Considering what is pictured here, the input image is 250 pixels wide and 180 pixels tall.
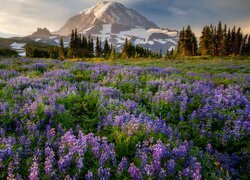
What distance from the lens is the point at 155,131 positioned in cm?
516

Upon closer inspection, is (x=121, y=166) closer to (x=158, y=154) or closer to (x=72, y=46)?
(x=158, y=154)

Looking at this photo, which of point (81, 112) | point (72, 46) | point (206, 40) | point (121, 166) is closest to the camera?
point (121, 166)

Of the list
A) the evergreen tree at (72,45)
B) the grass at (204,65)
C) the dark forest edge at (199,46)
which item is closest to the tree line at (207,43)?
the dark forest edge at (199,46)

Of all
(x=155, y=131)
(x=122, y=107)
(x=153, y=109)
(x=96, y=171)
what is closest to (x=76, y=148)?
(x=96, y=171)

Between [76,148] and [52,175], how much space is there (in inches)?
24.4

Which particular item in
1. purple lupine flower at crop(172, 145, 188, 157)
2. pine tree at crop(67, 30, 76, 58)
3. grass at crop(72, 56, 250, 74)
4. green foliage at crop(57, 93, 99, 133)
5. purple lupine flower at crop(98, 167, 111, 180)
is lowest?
purple lupine flower at crop(98, 167, 111, 180)

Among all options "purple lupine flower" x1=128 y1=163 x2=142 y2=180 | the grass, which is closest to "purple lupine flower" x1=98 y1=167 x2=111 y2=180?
"purple lupine flower" x1=128 y1=163 x2=142 y2=180

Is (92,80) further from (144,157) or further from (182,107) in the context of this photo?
(144,157)

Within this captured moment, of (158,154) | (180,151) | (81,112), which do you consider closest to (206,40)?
(81,112)

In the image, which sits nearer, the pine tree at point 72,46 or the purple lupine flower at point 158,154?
the purple lupine flower at point 158,154

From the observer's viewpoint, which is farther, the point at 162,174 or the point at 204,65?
the point at 204,65

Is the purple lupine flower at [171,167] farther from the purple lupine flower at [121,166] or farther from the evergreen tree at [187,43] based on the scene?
the evergreen tree at [187,43]

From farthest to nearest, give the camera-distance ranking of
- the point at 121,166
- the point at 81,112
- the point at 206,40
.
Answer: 1. the point at 206,40
2. the point at 81,112
3. the point at 121,166

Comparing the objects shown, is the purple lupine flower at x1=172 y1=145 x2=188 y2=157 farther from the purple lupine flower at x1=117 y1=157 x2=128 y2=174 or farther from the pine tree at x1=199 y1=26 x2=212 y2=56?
the pine tree at x1=199 y1=26 x2=212 y2=56
